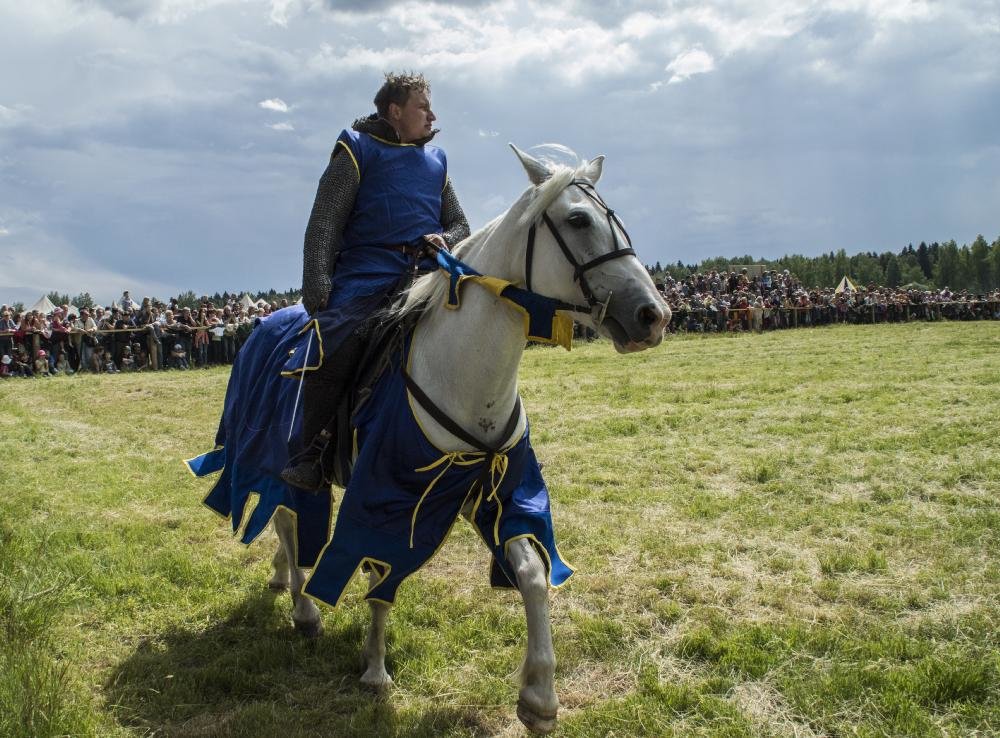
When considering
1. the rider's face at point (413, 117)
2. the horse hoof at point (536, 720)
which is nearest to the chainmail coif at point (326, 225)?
the rider's face at point (413, 117)

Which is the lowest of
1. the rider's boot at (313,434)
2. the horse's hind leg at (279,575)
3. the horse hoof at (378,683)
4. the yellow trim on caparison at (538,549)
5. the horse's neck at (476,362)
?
the horse hoof at (378,683)

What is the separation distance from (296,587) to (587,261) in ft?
11.3

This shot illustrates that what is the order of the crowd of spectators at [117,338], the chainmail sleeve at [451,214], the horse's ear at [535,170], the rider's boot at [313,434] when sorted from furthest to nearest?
the crowd of spectators at [117,338] < the chainmail sleeve at [451,214] < the rider's boot at [313,434] < the horse's ear at [535,170]

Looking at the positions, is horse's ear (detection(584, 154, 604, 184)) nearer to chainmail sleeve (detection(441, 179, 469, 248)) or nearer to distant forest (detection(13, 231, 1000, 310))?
chainmail sleeve (detection(441, 179, 469, 248))

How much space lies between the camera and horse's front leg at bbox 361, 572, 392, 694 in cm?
445

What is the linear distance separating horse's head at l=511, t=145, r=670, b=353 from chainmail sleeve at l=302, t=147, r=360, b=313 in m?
1.15

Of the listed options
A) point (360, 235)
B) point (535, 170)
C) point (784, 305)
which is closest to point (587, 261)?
point (535, 170)

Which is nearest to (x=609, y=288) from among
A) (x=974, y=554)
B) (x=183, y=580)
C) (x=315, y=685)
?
(x=315, y=685)

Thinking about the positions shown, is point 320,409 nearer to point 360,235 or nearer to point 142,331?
point 360,235

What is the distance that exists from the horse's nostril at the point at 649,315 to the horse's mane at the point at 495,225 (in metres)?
0.73

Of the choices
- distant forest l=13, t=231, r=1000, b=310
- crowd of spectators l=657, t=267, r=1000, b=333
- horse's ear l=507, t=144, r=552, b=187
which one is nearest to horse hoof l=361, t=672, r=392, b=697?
horse's ear l=507, t=144, r=552, b=187

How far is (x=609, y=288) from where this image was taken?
3.34 m

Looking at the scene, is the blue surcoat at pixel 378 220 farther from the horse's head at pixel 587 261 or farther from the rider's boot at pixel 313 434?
the horse's head at pixel 587 261

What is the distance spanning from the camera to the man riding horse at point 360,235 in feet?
14.3
